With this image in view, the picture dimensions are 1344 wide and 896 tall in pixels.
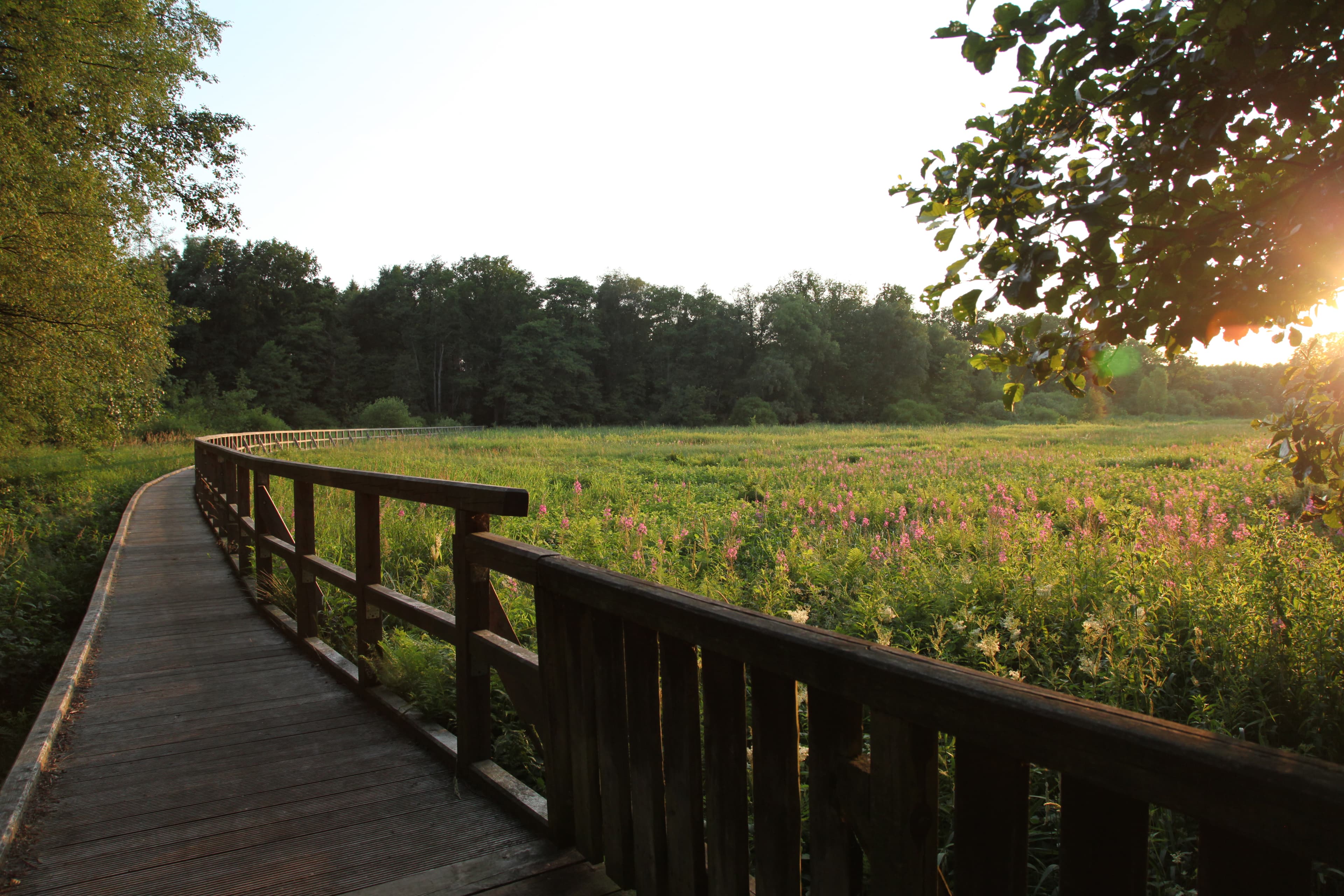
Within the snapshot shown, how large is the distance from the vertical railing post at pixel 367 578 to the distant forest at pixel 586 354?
61.3 meters

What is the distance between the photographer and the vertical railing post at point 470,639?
10.0 feet

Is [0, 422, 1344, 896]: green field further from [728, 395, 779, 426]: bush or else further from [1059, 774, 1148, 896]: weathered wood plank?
[728, 395, 779, 426]: bush

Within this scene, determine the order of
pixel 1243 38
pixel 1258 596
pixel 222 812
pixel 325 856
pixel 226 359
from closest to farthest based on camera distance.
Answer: pixel 1243 38 → pixel 325 856 → pixel 222 812 → pixel 1258 596 → pixel 226 359

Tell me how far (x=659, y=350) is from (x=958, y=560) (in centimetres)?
7455

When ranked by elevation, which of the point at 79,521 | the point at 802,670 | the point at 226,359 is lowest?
the point at 79,521

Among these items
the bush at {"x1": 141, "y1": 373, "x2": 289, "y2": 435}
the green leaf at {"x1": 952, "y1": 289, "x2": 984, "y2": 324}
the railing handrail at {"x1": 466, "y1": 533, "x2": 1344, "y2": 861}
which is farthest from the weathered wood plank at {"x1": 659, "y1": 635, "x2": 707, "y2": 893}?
the bush at {"x1": 141, "y1": 373, "x2": 289, "y2": 435}

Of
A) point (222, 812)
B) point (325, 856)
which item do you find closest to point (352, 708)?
point (222, 812)

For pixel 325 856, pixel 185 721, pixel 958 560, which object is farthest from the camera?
pixel 958 560

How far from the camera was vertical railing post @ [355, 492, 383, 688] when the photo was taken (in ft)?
12.9

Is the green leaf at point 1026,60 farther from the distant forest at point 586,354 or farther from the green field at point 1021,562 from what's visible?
the distant forest at point 586,354

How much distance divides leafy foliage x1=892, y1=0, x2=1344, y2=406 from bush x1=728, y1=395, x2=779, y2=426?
61600 mm

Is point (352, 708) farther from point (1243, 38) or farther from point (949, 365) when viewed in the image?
point (949, 365)

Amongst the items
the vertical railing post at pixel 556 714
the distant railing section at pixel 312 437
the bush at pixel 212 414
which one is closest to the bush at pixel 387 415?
the distant railing section at pixel 312 437

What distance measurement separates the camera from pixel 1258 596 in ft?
14.7
